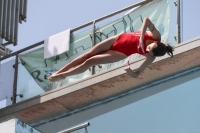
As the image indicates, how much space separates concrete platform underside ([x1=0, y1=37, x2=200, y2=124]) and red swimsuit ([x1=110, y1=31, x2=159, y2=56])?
230 centimetres

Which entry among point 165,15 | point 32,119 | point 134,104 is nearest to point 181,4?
point 165,15

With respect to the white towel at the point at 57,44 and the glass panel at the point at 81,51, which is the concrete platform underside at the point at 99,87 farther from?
the white towel at the point at 57,44

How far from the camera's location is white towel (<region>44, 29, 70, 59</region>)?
13352 millimetres

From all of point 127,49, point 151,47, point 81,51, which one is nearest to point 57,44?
point 81,51

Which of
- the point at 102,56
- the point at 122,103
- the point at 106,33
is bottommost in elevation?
the point at 102,56

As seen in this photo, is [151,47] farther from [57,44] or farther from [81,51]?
[57,44]

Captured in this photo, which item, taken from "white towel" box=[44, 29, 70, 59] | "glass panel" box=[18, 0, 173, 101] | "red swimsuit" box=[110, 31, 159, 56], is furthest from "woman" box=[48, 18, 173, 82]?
"white towel" box=[44, 29, 70, 59]

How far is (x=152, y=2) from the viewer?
41.3 ft

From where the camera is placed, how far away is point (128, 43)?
9.89 metres

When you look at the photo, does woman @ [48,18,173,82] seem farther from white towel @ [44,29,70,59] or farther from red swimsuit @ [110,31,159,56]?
white towel @ [44,29,70,59]

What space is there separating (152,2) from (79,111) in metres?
3.01

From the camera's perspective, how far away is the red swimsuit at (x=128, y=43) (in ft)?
32.1

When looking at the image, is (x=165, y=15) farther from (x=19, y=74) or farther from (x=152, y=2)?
(x=19, y=74)

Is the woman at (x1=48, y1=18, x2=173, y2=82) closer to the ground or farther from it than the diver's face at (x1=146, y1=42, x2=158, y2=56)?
farther from it
